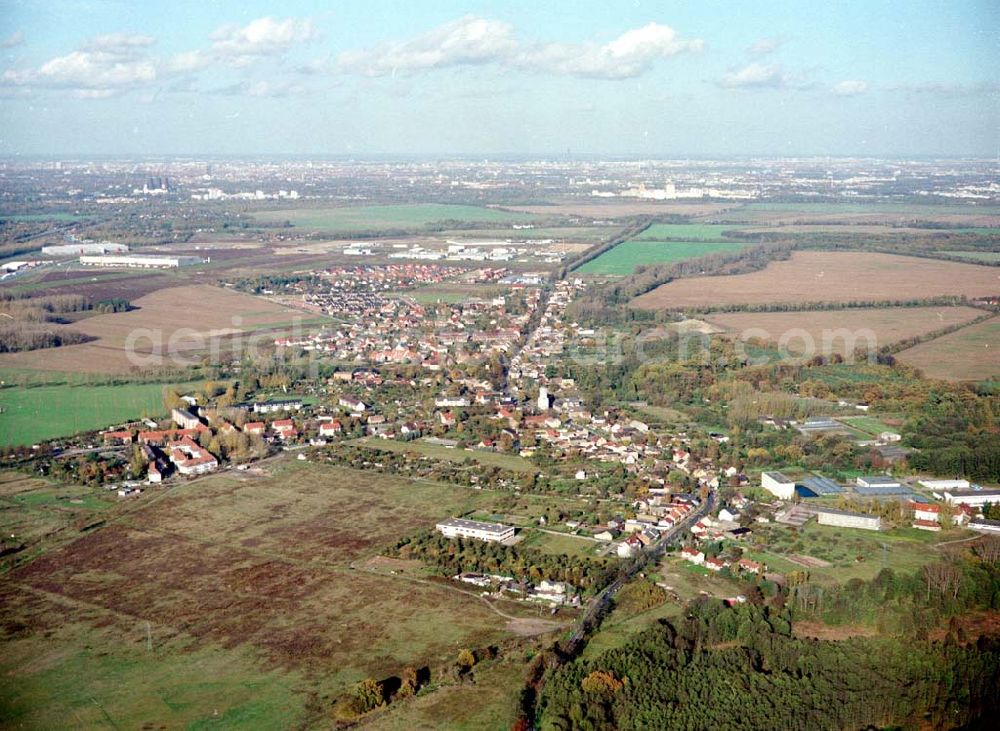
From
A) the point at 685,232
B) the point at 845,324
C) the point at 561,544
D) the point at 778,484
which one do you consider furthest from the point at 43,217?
the point at 778,484

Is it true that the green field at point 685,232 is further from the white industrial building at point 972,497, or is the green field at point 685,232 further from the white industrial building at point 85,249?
the white industrial building at point 972,497

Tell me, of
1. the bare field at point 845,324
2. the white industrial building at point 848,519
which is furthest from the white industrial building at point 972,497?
the bare field at point 845,324

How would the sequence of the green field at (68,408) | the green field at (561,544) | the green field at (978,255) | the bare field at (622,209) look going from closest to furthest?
the green field at (561,544)
the green field at (68,408)
the green field at (978,255)
the bare field at (622,209)

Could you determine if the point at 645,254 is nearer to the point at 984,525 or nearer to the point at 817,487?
the point at 817,487

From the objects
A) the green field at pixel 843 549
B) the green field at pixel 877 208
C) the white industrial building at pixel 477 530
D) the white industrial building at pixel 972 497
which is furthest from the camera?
the green field at pixel 877 208

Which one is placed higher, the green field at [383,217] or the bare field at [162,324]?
the green field at [383,217]

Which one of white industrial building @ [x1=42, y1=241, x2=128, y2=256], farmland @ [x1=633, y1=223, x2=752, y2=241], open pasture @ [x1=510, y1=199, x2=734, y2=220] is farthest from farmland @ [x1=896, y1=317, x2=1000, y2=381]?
open pasture @ [x1=510, y1=199, x2=734, y2=220]

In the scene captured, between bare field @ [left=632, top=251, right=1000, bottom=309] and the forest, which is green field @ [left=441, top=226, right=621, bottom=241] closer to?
bare field @ [left=632, top=251, right=1000, bottom=309]
